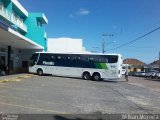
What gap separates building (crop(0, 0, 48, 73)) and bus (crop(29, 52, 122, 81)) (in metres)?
2.67

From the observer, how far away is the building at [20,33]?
3529 cm

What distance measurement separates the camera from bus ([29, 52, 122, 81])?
3366 centimetres

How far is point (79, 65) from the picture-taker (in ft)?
116

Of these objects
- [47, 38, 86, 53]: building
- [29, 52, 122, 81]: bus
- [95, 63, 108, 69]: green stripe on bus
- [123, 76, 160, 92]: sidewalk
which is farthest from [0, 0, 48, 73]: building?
[123, 76, 160, 92]: sidewalk

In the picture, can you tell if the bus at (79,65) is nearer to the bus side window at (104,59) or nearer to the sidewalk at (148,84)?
the bus side window at (104,59)

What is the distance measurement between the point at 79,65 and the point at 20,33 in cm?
1397

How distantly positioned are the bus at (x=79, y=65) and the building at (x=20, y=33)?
105 inches

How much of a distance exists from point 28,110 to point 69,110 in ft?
5.02

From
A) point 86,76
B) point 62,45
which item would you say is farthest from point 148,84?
point 62,45

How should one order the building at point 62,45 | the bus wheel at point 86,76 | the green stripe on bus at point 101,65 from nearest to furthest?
the green stripe on bus at point 101,65 < the bus wheel at point 86,76 < the building at point 62,45

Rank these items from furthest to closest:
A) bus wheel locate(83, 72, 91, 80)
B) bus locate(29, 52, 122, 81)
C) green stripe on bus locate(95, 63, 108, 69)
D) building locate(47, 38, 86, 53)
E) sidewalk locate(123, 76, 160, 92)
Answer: building locate(47, 38, 86, 53) < bus wheel locate(83, 72, 91, 80) < green stripe on bus locate(95, 63, 108, 69) < bus locate(29, 52, 122, 81) < sidewalk locate(123, 76, 160, 92)

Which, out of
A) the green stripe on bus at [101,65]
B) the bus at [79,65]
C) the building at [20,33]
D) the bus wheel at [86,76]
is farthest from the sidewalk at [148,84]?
the building at [20,33]

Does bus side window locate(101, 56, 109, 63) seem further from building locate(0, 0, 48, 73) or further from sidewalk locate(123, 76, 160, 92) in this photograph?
building locate(0, 0, 48, 73)

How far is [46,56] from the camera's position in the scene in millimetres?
37156
